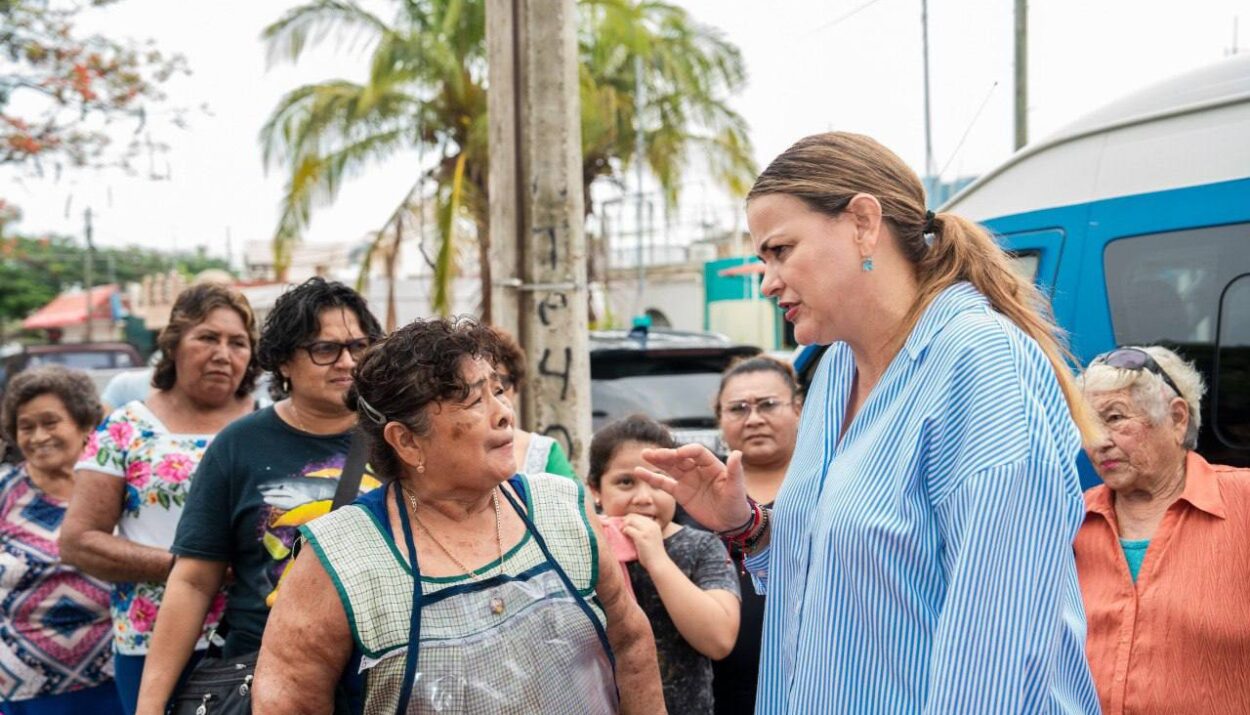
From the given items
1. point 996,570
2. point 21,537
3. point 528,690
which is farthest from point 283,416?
point 996,570

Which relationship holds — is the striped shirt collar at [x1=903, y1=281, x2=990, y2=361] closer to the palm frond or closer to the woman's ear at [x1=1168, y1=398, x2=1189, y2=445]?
the woman's ear at [x1=1168, y1=398, x2=1189, y2=445]

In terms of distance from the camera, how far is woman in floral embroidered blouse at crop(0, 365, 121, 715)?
4.27 m

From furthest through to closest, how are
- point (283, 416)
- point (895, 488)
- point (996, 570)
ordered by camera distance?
point (283, 416) → point (895, 488) → point (996, 570)

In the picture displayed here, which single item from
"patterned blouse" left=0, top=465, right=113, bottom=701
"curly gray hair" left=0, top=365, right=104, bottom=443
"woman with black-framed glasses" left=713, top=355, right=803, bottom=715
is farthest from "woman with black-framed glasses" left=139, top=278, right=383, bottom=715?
"curly gray hair" left=0, top=365, right=104, bottom=443

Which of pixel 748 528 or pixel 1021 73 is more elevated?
pixel 1021 73

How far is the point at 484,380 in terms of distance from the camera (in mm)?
2557

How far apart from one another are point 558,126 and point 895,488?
3.62 metres

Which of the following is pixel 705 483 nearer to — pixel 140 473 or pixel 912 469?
pixel 912 469

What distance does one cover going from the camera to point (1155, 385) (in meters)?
3.09

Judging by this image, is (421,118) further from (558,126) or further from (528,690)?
(528,690)

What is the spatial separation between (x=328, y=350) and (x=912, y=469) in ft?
6.53

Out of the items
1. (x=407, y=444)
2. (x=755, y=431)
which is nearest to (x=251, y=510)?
(x=407, y=444)

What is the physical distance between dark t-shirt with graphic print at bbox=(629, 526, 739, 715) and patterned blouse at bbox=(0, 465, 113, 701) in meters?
2.18

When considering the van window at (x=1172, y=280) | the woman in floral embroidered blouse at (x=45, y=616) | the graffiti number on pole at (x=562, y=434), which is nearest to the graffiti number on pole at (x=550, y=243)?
the graffiti number on pole at (x=562, y=434)
